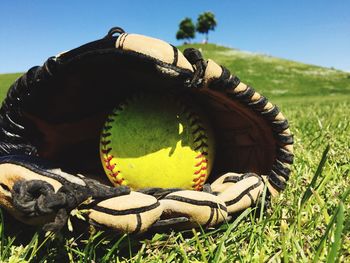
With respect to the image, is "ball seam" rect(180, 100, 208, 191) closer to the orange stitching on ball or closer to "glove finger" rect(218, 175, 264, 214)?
"glove finger" rect(218, 175, 264, 214)

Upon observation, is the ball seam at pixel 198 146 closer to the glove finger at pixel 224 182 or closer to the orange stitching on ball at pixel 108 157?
the glove finger at pixel 224 182

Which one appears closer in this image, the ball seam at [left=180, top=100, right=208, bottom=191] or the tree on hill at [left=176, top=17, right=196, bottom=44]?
the ball seam at [left=180, top=100, right=208, bottom=191]

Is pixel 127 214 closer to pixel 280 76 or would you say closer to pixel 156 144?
pixel 156 144

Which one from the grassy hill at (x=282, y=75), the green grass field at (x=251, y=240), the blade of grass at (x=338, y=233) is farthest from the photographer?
the grassy hill at (x=282, y=75)

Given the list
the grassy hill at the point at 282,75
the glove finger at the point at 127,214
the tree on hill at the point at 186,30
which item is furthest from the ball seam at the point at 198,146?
the tree on hill at the point at 186,30

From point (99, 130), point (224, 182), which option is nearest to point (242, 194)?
point (224, 182)

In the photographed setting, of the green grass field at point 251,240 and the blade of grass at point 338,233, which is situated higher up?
the blade of grass at point 338,233

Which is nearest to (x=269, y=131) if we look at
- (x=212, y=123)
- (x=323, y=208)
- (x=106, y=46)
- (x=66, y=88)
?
(x=212, y=123)

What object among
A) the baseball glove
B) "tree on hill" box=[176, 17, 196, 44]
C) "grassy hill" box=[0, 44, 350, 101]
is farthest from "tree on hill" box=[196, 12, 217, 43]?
the baseball glove
